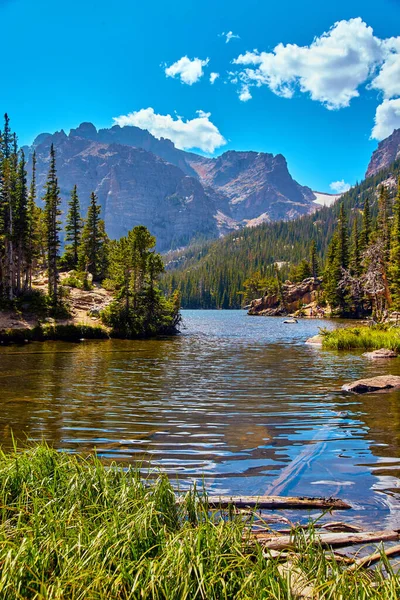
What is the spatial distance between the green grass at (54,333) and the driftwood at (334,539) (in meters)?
36.6

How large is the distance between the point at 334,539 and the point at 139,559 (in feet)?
7.59

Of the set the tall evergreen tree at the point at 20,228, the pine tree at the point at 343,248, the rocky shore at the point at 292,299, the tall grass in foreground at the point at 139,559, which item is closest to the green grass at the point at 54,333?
the tall evergreen tree at the point at 20,228

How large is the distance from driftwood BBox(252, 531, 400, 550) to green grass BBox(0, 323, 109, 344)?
36.6 metres

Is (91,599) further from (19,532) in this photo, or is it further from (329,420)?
(329,420)

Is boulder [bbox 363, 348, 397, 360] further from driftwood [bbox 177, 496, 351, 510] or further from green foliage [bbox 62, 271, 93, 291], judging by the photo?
green foliage [bbox 62, 271, 93, 291]

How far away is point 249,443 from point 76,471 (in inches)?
207

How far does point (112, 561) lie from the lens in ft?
11.7

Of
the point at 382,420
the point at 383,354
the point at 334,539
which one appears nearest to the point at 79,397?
the point at 382,420

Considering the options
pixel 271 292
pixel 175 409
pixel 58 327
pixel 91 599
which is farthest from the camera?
pixel 271 292

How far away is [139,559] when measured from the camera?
377cm

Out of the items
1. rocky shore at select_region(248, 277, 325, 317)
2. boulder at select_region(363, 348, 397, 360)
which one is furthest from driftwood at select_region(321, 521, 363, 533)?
rocky shore at select_region(248, 277, 325, 317)

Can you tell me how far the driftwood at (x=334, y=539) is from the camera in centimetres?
445

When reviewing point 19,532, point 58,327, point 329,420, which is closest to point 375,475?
point 329,420

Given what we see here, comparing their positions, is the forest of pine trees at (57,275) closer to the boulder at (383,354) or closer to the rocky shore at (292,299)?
the boulder at (383,354)
